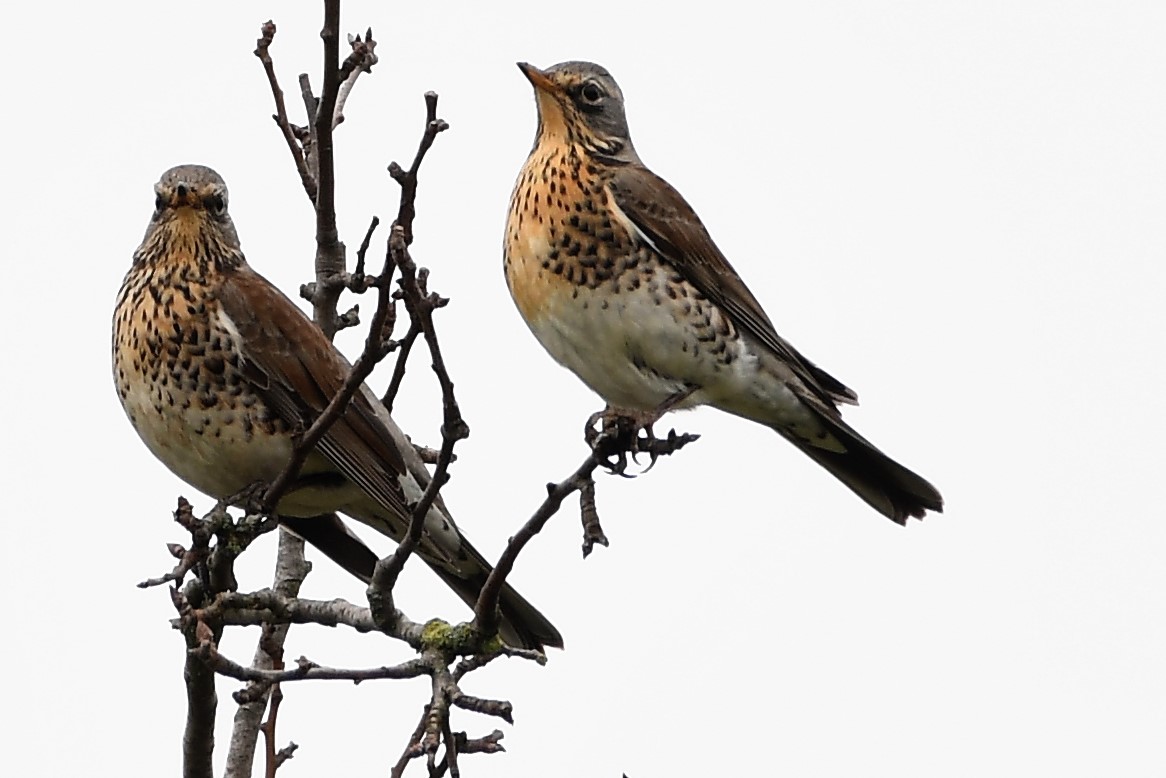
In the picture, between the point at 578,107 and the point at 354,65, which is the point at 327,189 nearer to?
the point at 354,65

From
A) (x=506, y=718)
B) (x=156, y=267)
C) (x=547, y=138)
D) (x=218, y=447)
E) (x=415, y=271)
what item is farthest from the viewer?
(x=547, y=138)

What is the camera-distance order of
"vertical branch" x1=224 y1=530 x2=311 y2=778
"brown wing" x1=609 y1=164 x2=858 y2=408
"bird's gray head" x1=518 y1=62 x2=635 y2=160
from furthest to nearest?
"bird's gray head" x1=518 y1=62 x2=635 y2=160, "brown wing" x1=609 y1=164 x2=858 y2=408, "vertical branch" x1=224 y1=530 x2=311 y2=778

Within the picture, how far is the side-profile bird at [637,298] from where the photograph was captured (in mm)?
6934

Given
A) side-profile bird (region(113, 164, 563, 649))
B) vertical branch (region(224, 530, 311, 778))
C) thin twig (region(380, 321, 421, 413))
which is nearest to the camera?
thin twig (region(380, 321, 421, 413))

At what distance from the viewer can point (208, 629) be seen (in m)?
4.99

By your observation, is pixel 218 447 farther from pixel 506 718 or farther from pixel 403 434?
pixel 506 718

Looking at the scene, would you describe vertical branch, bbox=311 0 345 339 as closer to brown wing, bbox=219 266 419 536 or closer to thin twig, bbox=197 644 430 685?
brown wing, bbox=219 266 419 536

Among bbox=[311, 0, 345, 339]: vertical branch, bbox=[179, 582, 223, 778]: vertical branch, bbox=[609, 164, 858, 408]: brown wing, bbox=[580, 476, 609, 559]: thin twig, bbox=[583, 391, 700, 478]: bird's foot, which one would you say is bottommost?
bbox=[179, 582, 223, 778]: vertical branch

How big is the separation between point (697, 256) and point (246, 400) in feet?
6.93

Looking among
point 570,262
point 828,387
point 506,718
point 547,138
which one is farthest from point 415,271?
point 828,387

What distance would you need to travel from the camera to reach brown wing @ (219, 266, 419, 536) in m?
6.35

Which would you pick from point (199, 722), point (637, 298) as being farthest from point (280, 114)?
point (199, 722)

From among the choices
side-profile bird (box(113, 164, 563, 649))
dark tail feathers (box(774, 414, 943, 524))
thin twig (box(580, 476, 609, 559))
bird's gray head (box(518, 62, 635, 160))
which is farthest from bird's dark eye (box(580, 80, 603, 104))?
thin twig (box(580, 476, 609, 559))

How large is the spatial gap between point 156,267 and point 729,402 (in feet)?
8.08
